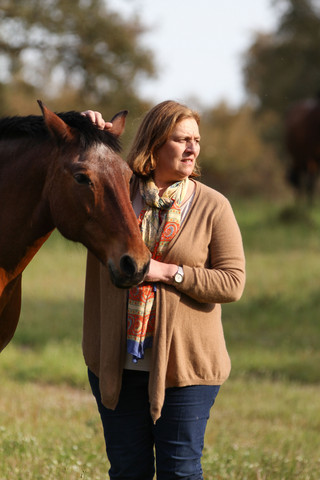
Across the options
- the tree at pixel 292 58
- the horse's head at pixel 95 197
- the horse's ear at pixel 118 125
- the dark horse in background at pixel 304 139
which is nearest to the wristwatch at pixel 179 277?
the horse's head at pixel 95 197

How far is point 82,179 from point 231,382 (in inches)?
210

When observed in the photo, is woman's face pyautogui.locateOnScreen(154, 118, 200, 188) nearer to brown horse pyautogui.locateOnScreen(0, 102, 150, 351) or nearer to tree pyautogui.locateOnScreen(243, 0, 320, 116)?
brown horse pyautogui.locateOnScreen(0, 102, 150, 351)

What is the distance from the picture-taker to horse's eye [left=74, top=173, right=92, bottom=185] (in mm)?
2578

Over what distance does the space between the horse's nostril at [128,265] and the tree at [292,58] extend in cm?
2137

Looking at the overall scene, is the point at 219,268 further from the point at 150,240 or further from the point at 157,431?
the point at 157,431

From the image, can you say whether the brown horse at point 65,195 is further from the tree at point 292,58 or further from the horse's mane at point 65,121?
the tree at point 292,58

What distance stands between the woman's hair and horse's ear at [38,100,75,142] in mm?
327

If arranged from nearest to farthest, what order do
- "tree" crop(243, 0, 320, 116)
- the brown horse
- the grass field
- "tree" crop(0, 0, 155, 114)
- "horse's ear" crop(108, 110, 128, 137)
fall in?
the brown horse → "horse's ear" crop(108, 110, 128, 137) → the grass field → "tree" crop(0, 0, 155, 114) → "tree" crop(243, 0, 320, 116)

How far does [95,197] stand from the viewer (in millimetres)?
2578

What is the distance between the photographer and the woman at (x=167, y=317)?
2.74 meters

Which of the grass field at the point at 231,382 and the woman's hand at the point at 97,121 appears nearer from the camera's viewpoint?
the woman's hand at the point at 97,121

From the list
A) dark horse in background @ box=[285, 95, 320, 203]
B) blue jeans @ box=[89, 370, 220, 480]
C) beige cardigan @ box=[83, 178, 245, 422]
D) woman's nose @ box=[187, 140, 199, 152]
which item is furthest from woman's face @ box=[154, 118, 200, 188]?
dark horse in background @ box=[285, 95, 320, 203]

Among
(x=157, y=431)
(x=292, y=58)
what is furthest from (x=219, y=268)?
(x=292, y=58)

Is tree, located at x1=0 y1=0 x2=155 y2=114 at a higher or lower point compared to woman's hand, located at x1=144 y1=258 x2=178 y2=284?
higher
